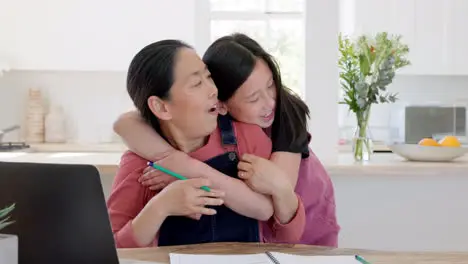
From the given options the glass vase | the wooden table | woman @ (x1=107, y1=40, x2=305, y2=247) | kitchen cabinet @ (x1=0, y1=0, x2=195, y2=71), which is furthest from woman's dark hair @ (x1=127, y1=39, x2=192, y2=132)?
kitchen cabinet @ (x1=0, y1=0, x2=195, y2=71)

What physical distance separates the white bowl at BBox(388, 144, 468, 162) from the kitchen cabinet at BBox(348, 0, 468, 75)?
2462 millimetres

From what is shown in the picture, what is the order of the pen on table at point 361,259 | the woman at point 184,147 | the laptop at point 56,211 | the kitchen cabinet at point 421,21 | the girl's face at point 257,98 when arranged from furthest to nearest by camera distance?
the kitchen cabinet at point 421,21, the girl's face at point 257,98, the woman at point 184,147, the pen on table at point 361,259, the laptop at point 56,211

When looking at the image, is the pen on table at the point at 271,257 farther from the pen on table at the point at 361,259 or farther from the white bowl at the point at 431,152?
the white bowl at the point at 431,152

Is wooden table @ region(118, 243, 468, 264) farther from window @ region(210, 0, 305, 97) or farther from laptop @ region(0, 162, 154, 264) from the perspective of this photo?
window @ region(210, 0, 305, 97)

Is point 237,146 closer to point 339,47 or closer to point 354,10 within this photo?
point 339,47

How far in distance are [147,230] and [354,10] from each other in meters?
3.82

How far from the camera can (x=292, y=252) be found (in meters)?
1.38

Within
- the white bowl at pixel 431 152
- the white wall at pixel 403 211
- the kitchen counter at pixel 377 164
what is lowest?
the white wall at pixel 403 211

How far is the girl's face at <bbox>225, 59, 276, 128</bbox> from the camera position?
1.69 m

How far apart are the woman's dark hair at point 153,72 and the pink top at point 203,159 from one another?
0.16m

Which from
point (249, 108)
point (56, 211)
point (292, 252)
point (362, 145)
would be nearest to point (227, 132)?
point (249, 108)

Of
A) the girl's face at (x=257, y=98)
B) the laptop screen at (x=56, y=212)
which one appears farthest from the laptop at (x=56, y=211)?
the girl's face at (x=257, y=98)

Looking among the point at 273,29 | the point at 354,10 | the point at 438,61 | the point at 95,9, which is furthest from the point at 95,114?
the point at 438,61

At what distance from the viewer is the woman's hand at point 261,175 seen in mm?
1530
